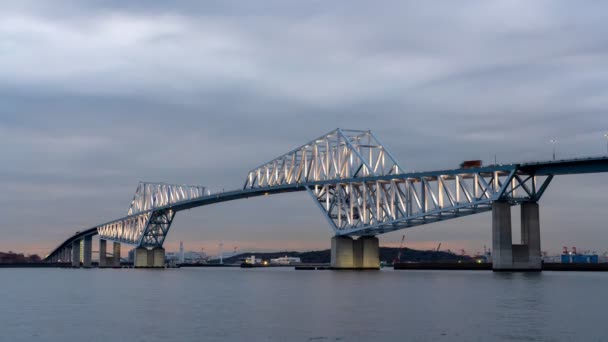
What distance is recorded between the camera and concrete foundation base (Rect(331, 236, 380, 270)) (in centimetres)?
13700

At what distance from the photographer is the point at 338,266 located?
137 m

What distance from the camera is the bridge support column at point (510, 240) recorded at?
343 feet

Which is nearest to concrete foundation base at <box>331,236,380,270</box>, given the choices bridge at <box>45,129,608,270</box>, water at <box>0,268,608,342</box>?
bridge at <box>45,129,608,270</box>

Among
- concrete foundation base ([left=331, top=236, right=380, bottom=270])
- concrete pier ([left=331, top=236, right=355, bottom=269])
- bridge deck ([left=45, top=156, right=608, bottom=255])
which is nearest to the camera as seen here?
bridge deck ([left=45, top=156, right=608, bottom=255])

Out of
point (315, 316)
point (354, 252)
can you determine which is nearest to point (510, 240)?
point (354, 252)

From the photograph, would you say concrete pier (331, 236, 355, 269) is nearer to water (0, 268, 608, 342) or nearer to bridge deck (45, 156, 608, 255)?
bridge deck (45, 156, 608, 255)

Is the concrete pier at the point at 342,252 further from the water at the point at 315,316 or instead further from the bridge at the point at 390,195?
the water at the point at 315,316

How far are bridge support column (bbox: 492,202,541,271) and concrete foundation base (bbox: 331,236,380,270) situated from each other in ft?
116

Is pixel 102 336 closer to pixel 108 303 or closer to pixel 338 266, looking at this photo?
pixel 108 303

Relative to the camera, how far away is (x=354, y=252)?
13862 cm

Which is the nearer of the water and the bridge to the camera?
the water

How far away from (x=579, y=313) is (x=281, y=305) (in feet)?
66.0

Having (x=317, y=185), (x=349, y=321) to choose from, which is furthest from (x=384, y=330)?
(x=317, y=185)

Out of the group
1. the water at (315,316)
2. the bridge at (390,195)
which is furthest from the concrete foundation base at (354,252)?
the water at (315,316)
